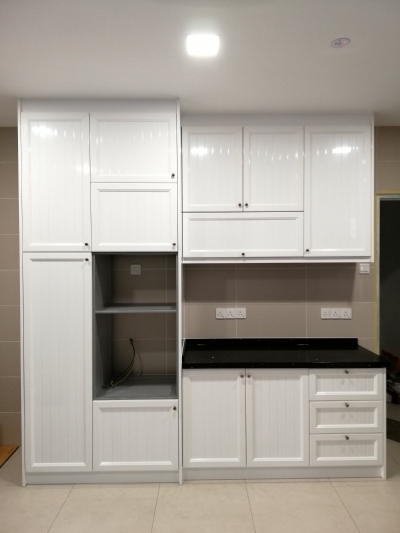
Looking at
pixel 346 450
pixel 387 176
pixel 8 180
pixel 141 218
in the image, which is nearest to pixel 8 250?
pixel 8 180

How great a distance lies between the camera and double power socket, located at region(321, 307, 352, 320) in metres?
3.21

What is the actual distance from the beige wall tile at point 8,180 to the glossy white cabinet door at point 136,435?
178cm

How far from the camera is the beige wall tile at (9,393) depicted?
319cm

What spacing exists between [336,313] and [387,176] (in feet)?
3.76

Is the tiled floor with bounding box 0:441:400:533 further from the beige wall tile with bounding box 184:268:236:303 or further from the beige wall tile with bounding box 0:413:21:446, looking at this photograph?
the beige wall tile with bounding box 184:268:236:303

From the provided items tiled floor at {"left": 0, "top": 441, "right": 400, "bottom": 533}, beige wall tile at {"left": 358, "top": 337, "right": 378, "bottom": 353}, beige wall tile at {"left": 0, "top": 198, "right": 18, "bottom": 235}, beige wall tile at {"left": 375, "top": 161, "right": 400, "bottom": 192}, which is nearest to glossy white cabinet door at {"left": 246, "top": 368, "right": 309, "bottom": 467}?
tiled floor at {"left": 0, "top": 441, "right": 400, "bottom": 533}

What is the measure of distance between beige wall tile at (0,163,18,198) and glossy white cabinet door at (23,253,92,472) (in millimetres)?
846

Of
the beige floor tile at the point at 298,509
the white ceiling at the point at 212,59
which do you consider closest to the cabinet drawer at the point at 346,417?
the beige floor tile at the point at 298,509

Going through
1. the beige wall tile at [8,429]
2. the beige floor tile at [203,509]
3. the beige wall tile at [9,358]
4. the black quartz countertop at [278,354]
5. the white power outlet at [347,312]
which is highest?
the white power outlet at [347,312]

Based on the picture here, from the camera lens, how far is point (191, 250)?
9.45 feet

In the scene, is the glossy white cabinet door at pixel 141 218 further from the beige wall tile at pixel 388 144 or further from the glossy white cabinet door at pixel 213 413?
the beige wall tile at pixel 388 144

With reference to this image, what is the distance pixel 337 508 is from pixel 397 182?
2347 millimetres

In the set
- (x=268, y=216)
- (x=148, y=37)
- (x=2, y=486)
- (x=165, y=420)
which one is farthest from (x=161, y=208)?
(x=2, y=486)

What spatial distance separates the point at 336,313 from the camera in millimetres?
3213
